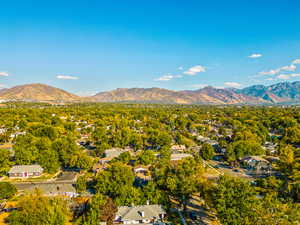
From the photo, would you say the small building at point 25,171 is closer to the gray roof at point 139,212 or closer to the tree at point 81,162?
the tree at point 81,162

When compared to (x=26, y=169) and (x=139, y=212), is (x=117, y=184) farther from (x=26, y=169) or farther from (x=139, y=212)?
(x=26, y=169)

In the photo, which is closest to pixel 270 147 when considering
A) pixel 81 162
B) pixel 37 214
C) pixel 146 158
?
pixel 146 158

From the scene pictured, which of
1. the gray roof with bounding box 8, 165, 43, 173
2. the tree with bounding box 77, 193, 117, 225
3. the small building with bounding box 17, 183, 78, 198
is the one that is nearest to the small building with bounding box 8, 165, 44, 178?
the gray roof with bounding box 8, 165, 43, 173

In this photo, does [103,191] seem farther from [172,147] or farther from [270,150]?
[270,150]

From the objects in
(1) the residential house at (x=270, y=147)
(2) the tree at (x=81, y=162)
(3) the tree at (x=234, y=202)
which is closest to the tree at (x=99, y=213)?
(3) the tree at (x=234, y=202)

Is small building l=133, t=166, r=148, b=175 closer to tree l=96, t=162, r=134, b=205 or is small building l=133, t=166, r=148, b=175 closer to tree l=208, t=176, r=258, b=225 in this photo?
tree l=96, t=162, r=134, b=205

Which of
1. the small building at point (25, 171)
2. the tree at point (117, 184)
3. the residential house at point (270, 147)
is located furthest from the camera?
the residential house at point (270, 147)
